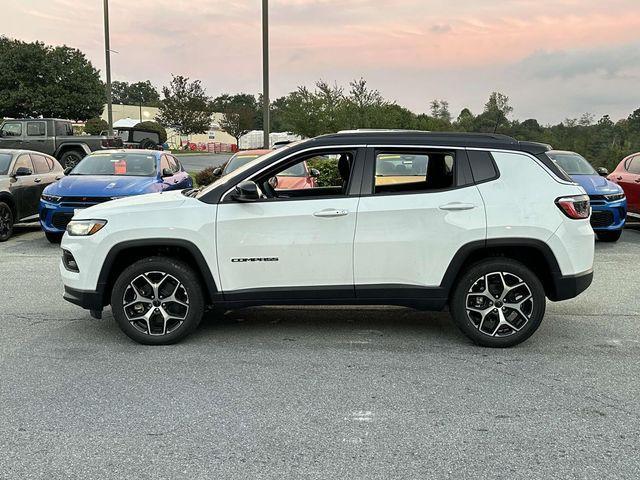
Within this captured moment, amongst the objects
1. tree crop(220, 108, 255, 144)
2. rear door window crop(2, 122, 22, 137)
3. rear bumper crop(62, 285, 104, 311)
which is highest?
tree crop(220, 108, 255, 144)

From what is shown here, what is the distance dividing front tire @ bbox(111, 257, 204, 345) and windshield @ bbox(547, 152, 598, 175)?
856 cm

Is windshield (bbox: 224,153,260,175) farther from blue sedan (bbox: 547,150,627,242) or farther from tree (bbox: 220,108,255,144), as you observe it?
tree (bbox: 220,108,255,144)

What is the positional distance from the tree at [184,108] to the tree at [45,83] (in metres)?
16.0

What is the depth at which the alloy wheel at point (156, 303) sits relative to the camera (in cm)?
490

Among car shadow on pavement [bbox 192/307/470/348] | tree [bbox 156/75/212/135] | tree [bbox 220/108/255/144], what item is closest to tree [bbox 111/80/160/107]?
tree [bbox 220/108/255/144]

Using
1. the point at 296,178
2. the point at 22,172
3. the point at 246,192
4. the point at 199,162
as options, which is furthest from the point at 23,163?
the point at 199,162

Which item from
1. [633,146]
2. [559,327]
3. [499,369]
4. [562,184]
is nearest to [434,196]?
[562,184]

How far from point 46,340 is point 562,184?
4646 millimetres

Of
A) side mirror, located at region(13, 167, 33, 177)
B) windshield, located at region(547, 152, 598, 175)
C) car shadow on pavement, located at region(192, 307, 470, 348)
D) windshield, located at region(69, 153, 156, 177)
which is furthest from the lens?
windshield, located at region(547, 152, 598, 175)

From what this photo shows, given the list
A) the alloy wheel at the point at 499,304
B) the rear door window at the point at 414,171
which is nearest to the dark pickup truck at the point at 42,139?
the rear door window at the point at 414,171

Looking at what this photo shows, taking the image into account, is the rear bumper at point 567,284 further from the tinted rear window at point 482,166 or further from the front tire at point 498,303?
the tinted rear window at point 482,166

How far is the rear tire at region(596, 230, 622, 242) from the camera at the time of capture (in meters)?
10.3

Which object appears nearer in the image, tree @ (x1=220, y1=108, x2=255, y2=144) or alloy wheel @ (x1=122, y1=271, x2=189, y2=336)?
alloy wheel @ (x1=122, y1=271, x2=189, y2=336)

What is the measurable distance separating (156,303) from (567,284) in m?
3.46
